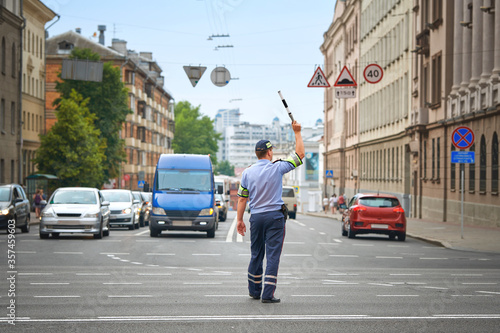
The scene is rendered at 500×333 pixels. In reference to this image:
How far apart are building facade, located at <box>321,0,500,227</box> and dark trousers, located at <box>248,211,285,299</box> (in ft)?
81.5

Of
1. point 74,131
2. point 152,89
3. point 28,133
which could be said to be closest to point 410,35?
point 74,131

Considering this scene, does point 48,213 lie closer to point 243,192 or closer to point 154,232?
point 154,232

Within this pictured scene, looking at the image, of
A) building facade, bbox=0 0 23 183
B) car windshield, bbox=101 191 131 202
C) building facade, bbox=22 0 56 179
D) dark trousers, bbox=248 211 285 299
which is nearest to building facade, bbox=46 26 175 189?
building facade, bbox=22 0 56 179

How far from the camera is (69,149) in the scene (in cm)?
6088

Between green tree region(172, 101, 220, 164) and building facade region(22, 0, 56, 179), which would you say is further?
green tree region(172, 101, 220, 164)

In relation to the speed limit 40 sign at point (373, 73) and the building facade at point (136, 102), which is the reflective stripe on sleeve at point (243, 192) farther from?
the building facade at point (136, 102)

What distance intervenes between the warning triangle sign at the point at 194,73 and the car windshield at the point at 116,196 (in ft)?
18.1

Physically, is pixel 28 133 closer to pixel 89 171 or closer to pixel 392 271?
pixel 89 171

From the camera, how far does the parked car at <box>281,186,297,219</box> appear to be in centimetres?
5668

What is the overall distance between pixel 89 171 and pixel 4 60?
9.69 metres

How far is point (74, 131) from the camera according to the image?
6072 centimetres

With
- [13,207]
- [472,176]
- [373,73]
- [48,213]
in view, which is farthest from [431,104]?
[48,213]

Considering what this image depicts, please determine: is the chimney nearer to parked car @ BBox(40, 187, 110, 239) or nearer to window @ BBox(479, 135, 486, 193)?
window @ BBox(479, 135, 486, 193)

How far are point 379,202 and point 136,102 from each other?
3065 inches
